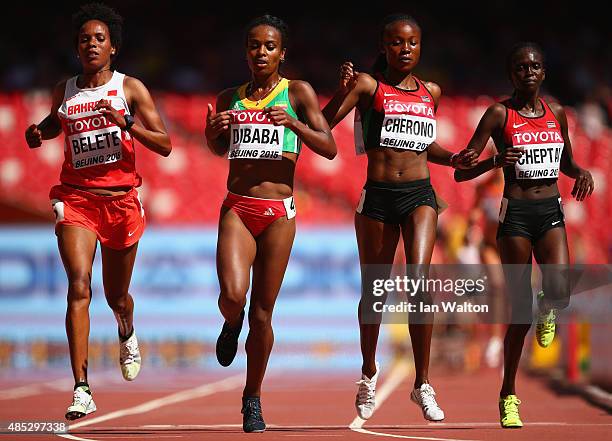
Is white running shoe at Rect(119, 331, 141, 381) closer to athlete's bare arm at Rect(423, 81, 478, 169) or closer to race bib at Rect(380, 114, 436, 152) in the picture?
race bib at Rect(380, 114, 436, 152)

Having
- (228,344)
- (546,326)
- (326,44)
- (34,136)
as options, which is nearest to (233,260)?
(228,344)

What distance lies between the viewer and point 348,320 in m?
16.4

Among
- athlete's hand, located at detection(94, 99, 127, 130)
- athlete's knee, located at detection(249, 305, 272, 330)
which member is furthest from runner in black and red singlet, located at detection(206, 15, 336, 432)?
athlete's hand, located at detection(94, 99, 127, 130)

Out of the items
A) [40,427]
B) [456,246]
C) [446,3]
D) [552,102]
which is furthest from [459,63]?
[40,427]

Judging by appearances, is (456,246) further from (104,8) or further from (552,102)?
(104,8)

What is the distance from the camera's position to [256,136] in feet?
26.0

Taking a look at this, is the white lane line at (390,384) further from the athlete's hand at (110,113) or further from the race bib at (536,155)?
the athlete's hand at (110,113)

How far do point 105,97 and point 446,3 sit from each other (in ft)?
50.0

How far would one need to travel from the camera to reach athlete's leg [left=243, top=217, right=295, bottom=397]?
26.2 feet

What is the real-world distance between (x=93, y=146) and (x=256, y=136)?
105cm

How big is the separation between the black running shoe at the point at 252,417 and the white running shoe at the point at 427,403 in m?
1.01

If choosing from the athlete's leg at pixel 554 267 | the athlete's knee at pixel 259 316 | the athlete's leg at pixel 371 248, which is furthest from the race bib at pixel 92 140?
the athlete's leg at pixel 554 267

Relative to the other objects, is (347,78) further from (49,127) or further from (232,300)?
(49,127)

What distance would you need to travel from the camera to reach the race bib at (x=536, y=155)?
27.0ft
